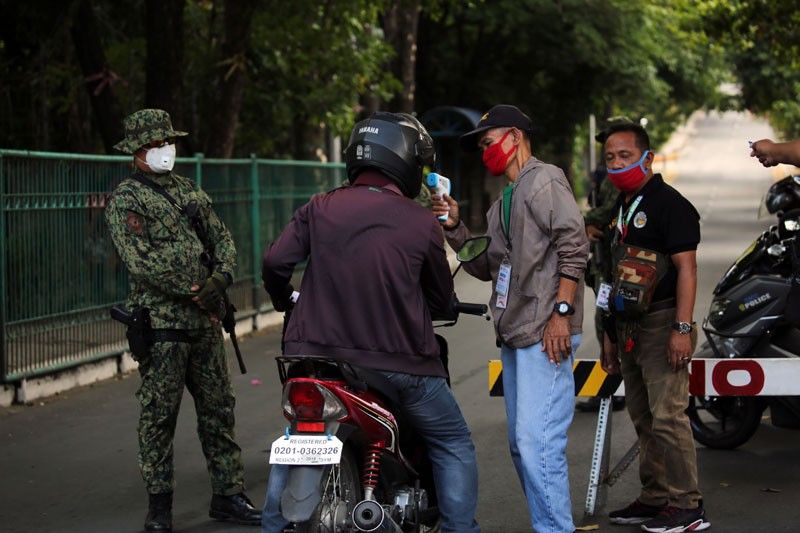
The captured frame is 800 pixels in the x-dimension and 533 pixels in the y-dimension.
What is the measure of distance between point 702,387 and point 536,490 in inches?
60.9

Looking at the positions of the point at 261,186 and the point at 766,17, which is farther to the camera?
the point at 766,17

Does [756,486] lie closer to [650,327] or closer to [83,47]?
[650,327]

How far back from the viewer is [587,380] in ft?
23.3

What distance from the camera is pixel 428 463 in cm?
569

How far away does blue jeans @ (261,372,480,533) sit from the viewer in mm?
5352

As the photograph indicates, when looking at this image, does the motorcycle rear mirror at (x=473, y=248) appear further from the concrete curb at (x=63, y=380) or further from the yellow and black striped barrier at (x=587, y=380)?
the concrete curb at (x=63, y=380)

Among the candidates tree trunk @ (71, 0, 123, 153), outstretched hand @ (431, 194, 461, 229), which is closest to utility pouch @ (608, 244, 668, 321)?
outstretched hand @ (431, 194, 461, 229)

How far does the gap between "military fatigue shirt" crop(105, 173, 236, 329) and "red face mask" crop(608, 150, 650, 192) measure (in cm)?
187

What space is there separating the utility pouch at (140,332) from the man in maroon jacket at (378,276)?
1.46m

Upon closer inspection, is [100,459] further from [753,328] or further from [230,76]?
[230,76]

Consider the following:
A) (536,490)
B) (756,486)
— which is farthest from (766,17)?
(536,490)

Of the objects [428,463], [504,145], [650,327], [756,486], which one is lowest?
[756,486]

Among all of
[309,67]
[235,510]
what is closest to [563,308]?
[235,510]

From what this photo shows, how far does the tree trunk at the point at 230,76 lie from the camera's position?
17.3 meters
